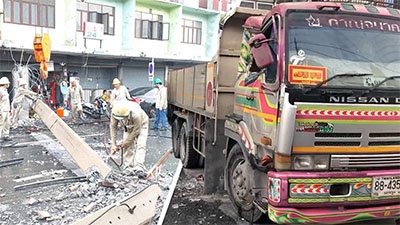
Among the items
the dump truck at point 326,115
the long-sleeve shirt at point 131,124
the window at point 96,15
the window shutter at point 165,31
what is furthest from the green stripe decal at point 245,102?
the window shutter at point 165,31

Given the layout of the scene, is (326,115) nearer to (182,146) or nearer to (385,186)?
(385,186)

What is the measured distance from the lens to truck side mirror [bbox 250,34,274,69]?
11.9ft

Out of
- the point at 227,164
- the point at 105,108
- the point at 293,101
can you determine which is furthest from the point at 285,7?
the point at 105,108

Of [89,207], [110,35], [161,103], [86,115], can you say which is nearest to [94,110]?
[86,115]

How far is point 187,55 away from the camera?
82.6ft

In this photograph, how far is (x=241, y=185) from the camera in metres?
4.36

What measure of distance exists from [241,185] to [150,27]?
70.3ft

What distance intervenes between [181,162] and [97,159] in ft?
6.64

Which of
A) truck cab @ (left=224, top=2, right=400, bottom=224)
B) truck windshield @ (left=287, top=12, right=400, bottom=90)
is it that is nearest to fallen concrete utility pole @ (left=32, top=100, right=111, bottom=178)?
truck cab @ (left=224, top=2, right=400, bottom=224)

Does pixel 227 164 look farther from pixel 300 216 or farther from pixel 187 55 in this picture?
pixel 187 55

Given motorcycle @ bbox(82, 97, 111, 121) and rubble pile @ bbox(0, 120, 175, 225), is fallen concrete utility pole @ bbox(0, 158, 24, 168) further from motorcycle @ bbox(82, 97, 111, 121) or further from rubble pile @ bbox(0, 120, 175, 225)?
motorcycle @ bbox(82, 97, 111, 121)

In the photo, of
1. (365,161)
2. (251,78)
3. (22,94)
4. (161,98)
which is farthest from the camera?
(161,98)

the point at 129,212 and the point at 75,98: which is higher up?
the point at 75,98

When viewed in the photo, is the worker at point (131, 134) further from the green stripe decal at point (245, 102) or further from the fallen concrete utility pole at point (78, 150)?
the green stripe decal at point (245, 102)
